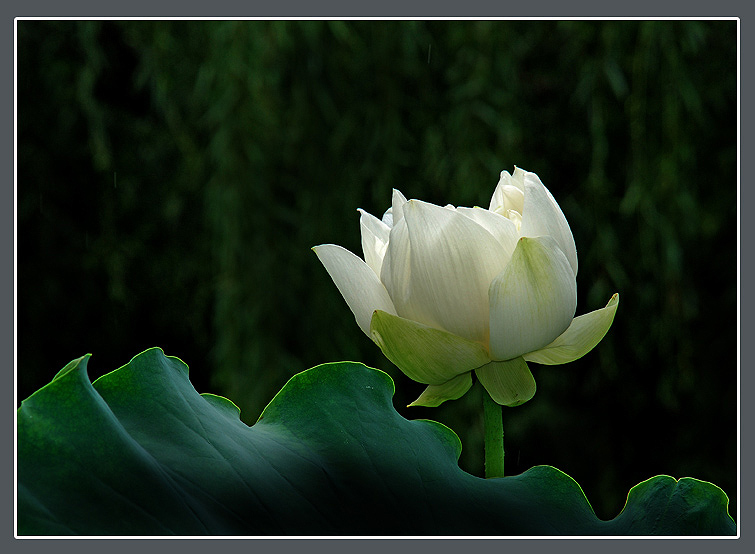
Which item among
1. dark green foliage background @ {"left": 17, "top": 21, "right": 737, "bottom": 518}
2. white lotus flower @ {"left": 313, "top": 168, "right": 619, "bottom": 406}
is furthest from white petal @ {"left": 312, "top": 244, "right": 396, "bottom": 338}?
dark green foliage background @ {"left": 17, "top": 21, "right": 737, "bottom": 518}

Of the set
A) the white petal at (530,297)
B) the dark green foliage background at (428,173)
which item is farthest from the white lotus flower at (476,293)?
the dark green foliage background at (428,173)

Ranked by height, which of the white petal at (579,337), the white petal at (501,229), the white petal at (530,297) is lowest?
the white petal at (579,337)

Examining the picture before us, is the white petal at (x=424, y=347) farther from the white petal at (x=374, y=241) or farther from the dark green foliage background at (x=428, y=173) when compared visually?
the dark green foliage background at (x=428, y=173)

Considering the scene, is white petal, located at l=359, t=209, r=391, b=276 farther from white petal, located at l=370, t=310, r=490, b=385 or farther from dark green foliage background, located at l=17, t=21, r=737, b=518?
dark green foliage background, located at l=17, t=21, r=737, b=518

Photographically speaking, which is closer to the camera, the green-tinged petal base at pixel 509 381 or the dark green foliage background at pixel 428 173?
the green-tinged petal base at pixel 509 381

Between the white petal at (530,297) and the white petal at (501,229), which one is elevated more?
the white petal at (501,229)

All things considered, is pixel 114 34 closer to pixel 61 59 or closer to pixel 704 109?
pixel 61 59

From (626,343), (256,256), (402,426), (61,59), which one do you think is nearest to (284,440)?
(402,426)
